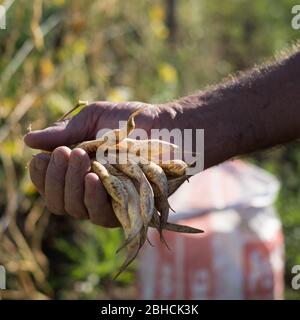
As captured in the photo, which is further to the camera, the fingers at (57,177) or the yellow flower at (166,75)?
the yellow flower at (166,75)

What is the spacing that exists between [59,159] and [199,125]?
430mm

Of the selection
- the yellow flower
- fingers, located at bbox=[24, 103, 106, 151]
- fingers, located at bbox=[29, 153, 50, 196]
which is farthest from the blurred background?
fingers, located at bbox=[29, 153, 50, 196]

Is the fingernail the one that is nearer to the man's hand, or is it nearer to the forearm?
the man's hand

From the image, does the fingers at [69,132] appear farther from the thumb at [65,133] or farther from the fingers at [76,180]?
the fingers at [76,180]

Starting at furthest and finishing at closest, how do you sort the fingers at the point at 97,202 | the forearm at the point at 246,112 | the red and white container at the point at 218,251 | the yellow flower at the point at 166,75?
the yellow flower at the point at 166,75 < the red and white container at the point at 218,251 < the forearm at the point at 246,112 < the fingers at the point at 97,202

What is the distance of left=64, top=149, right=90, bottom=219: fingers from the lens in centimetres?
196

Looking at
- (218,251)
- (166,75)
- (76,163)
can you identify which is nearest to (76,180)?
(76,163)

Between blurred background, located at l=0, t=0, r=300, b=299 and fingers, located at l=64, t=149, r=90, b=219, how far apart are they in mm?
1406

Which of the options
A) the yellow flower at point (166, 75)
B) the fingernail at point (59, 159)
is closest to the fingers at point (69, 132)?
the fingernail at point (59, 159)

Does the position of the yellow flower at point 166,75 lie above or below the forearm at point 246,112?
above

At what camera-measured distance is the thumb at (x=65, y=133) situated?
2.07m

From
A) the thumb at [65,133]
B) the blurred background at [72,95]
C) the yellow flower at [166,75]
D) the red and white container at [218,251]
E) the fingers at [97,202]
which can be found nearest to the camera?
the fingers at [97,202]

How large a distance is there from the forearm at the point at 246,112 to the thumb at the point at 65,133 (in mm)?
207
